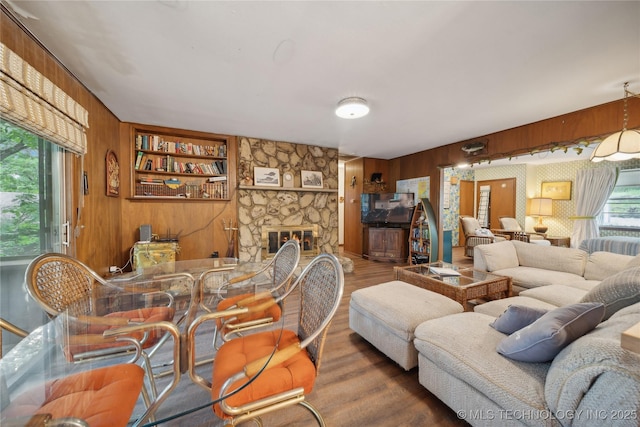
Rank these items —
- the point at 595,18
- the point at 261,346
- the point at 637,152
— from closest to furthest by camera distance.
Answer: the point at 261,346, the point at 595,18, the point at 637,152

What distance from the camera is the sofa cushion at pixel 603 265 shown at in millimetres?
2471

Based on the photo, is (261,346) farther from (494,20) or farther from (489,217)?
(489,217)

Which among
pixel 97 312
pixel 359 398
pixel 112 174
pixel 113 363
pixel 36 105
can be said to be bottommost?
pixel 359 398

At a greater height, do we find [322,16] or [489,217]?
[322,16]

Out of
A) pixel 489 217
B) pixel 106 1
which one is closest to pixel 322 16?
pixel 106 1

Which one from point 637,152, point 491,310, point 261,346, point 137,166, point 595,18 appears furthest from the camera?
point 137,166

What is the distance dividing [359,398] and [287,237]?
3072 millimetres

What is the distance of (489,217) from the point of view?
23.1 ft

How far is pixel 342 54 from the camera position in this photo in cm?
178

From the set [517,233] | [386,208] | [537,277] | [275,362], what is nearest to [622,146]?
[537,277]

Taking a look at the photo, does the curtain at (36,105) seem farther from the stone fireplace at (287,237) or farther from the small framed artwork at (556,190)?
the small framed artwork at (556,190)

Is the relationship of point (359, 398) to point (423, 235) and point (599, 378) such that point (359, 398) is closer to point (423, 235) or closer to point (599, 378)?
point (599, 378)

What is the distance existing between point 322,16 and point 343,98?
44.2 inches

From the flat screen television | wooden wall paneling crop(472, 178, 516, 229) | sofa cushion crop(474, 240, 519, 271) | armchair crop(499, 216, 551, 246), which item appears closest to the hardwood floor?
sofa cushion crop(474, 240, 519, 271)
